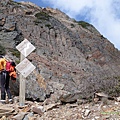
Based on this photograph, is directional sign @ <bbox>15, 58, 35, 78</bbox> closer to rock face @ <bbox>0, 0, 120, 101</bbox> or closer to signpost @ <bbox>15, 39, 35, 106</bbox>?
signpost @ <bbox>15, 39, 35, 106</bbox>

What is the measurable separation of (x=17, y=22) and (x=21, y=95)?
88.9ft

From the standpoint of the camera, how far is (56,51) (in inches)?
1282

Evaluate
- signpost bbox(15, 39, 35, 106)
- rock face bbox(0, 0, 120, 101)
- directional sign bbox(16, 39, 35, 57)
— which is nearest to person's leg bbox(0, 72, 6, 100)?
signpost bbox(15, 39, 35, 106)

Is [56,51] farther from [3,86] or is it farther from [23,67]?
[23,67]

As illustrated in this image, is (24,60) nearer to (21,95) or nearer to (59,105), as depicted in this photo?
(21,95)

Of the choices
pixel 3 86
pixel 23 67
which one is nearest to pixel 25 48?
pixel 23 67

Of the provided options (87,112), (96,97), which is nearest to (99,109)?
(87,112)

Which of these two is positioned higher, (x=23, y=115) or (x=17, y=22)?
(x=17, y=22)

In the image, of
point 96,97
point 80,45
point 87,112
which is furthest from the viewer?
point 80,45

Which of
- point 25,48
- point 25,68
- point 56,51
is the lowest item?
point 25,68

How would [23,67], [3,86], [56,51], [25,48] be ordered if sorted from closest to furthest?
[23,67] < [25,48] < [3,86] < [56,51]

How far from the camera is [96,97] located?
689 cm

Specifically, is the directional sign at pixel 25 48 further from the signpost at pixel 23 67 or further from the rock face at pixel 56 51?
the rock face at pixel 56 51

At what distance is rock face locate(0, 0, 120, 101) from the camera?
21705mm
